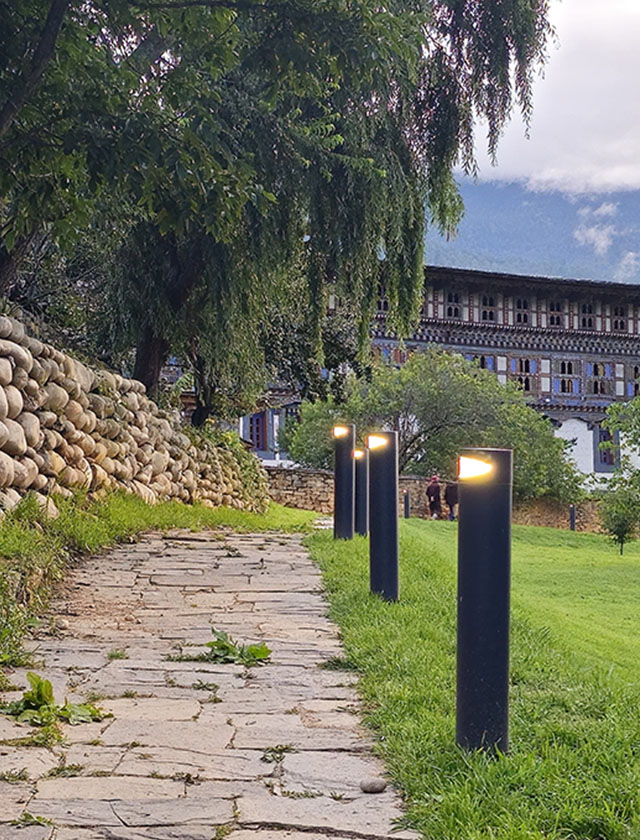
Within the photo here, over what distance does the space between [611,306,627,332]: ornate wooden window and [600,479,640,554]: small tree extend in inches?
938

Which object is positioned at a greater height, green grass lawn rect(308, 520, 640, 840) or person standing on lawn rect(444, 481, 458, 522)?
person standing on lawn rect(444, 481, 458, 522)

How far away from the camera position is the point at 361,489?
859 cm

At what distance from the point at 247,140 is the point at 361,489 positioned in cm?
442

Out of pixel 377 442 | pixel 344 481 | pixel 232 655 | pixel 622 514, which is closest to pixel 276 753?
pixel 232 655

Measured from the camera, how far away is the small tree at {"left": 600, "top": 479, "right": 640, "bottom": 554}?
814 inches

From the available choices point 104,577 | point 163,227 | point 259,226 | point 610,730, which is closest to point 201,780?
point 610,730

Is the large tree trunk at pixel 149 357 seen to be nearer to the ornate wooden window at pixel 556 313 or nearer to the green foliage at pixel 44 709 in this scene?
the green foliage at pixel 44 709

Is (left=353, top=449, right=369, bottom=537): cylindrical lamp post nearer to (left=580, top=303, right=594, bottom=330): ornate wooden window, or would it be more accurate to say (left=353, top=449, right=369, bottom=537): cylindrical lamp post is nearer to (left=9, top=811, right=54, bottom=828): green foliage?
(left=9, top=811, right=54, bottom=828): green foliage

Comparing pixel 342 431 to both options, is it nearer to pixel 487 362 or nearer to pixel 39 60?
pixel 39 60

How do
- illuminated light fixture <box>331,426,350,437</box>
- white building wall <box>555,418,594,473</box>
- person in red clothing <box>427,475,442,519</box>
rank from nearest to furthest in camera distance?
illuminated light fixture <box>331,426,350,437</box> < person in red clothing <box>427,475,442,519</box> < white building wall <box>555,418,594,473</box>

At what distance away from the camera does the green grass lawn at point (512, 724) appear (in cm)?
233

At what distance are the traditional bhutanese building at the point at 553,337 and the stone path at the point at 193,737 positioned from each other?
35449 millimetres

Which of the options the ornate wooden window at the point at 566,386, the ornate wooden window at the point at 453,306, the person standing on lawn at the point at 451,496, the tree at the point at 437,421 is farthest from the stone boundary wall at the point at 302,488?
the ornate wooden window at the point at 566,386

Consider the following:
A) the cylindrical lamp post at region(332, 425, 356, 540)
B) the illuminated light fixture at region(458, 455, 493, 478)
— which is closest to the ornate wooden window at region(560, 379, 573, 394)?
the cylindrical lamp post at region(332, 425, 356, 540)
